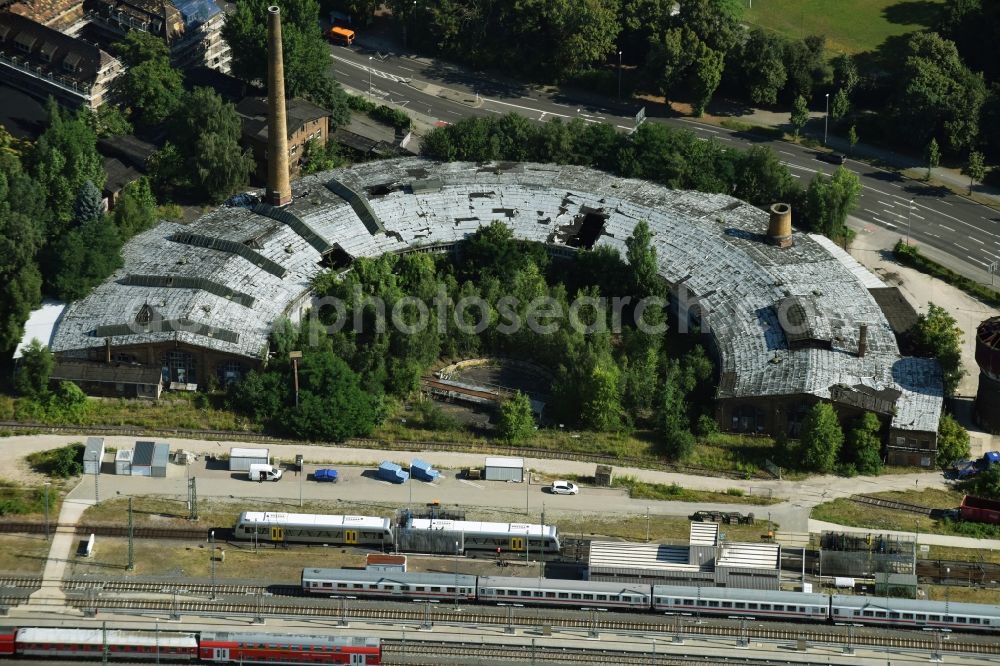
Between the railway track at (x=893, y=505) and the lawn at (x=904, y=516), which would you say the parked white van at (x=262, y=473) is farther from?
the railway track at (x=893, y=505)

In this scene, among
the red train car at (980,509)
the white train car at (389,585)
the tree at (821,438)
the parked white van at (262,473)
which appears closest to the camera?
the white train car at (389,585)

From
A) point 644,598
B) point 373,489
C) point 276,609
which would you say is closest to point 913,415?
point 644,598

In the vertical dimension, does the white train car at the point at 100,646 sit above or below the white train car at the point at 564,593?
below

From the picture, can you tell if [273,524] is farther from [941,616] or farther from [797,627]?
[941,616]

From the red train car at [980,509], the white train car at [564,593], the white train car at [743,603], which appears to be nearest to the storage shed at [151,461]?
the white train car at [564,593]

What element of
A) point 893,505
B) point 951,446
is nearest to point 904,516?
point 893,505
